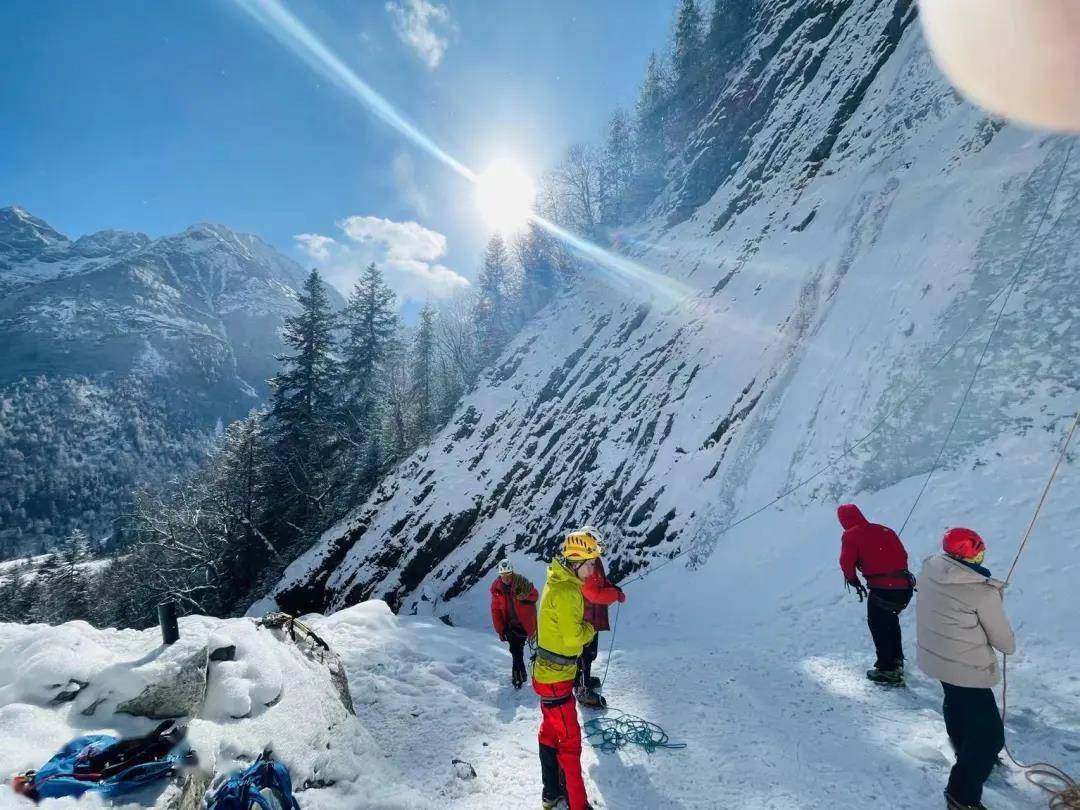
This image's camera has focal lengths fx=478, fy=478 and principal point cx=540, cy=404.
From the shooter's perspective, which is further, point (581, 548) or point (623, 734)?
point (623, 734)

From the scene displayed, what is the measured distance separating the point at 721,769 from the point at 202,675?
18.6 ft

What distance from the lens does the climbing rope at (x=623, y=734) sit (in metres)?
5.81

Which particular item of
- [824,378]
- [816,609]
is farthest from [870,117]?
[816,609]

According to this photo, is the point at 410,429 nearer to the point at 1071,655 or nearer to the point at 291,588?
the point at 291,588

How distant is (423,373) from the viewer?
43.6 meters

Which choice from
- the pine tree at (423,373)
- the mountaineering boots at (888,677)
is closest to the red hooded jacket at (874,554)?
the mountaineering boots at (888,677)

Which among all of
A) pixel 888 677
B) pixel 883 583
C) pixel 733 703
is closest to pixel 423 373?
pixel 733 703

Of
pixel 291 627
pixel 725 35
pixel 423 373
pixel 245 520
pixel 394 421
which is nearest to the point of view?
pixel 291 627

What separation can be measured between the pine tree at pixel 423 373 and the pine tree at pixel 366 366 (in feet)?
15.1

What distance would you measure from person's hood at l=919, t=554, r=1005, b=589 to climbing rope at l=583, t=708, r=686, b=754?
11.4ft

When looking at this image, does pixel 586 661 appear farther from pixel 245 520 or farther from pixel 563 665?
pixel 245 520

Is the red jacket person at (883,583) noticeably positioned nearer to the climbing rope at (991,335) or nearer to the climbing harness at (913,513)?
the climbing harness at (913,513)

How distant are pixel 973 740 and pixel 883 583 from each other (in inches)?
99.4

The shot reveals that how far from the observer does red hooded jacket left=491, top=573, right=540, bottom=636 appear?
8148 millimetres
